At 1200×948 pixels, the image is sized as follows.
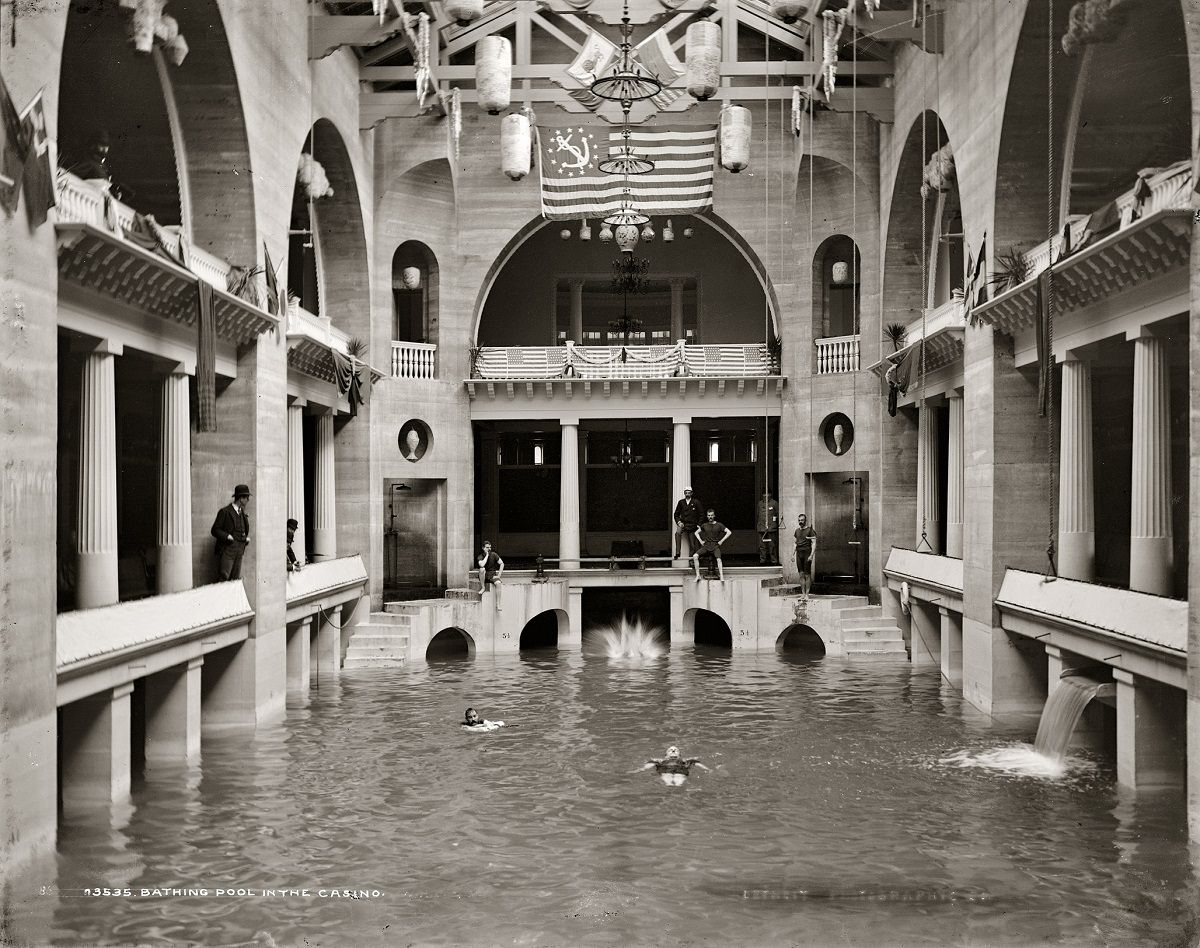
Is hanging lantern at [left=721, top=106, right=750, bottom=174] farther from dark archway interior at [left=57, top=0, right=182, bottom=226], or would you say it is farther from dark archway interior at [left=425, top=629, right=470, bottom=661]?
dark archway interior at [left=425, top=629, right=470, bottom=661]

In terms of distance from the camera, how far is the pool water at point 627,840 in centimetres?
1026

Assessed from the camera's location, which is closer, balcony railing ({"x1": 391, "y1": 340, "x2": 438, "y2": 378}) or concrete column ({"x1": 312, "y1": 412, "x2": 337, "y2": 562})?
concrete column ({"x1": 312, "y1": 412, "x2": 337, "y2": 562})

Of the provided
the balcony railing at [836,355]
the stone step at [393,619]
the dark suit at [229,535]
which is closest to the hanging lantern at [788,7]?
the balcony railing at [836,355]

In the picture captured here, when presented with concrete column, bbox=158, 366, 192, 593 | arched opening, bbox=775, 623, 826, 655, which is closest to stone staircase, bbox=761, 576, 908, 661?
arched opening, bbox=775, 623, 826, 655

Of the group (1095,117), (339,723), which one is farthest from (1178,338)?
(339,723)

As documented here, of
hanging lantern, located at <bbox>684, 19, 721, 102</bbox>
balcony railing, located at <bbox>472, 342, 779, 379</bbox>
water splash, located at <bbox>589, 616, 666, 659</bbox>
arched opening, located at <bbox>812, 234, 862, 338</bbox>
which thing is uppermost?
hanging lantern, located at <bbox>684, 19, 721, 102</bbox>

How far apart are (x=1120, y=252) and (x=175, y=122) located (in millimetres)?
13134

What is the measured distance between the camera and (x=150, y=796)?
579 inches

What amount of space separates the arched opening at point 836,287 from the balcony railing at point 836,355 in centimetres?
48

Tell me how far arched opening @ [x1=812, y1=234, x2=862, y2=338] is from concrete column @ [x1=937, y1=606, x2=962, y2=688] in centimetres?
901

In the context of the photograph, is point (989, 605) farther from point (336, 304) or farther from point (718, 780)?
point (336, 304)

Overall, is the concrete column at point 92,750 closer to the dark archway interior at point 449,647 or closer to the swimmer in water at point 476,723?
the swimmer in water at point 476,723

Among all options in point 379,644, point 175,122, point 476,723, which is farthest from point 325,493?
point 175,122

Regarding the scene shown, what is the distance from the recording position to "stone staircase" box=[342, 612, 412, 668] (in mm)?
25016
